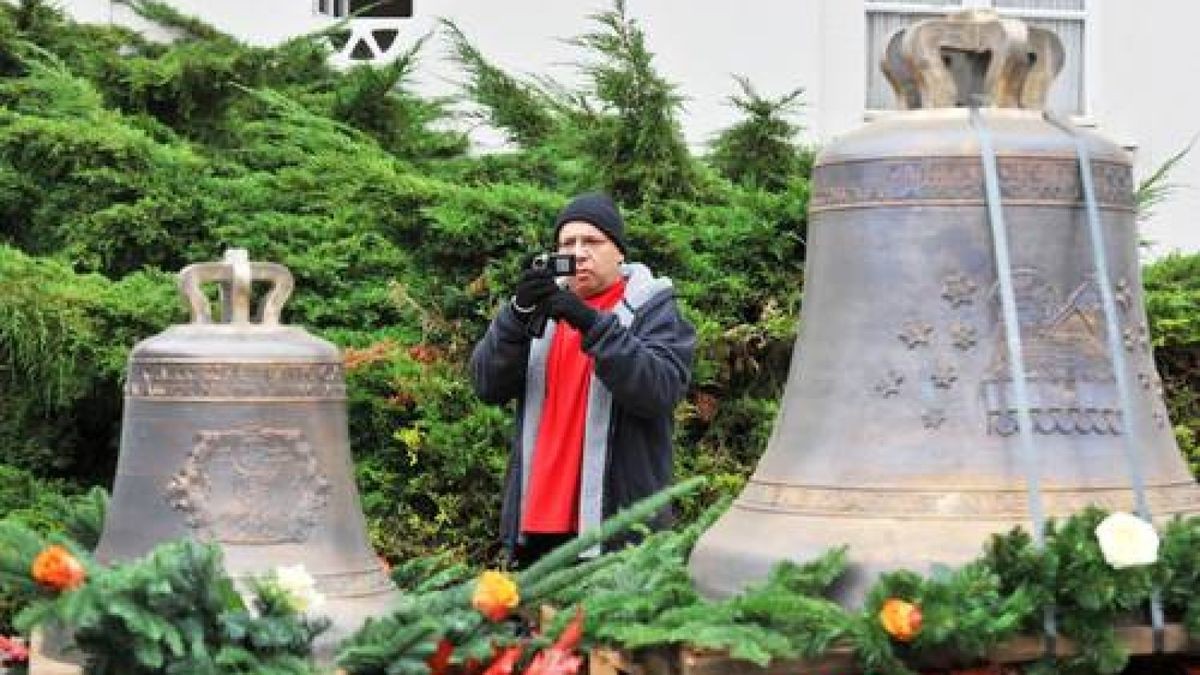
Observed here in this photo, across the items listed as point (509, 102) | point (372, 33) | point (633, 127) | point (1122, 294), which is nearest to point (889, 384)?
point (1122, 294)

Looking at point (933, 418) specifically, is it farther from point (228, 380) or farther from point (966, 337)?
point (228, 380)

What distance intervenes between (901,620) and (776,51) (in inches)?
314

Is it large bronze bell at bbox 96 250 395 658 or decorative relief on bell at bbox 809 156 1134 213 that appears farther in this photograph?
large bronze bell at bbox 96 250 395 658

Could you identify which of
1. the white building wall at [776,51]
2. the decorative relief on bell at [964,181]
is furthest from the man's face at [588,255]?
the white building wall at [776,51]

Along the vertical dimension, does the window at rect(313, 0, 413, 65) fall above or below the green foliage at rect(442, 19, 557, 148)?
above

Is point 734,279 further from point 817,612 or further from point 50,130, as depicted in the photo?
point 817,612

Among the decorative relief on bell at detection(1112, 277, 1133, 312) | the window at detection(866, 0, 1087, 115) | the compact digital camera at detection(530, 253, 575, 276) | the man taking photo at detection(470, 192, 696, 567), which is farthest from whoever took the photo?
the window at detection(866, 0, 1087, 115)

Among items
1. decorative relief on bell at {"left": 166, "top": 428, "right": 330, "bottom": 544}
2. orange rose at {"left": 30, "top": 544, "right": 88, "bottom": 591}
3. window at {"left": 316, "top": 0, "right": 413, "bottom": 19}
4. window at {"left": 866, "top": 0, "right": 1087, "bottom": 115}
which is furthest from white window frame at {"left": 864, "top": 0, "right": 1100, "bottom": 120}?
orange rose at {"left": 30, "top": 544, "right": 88, "bottom": 591}

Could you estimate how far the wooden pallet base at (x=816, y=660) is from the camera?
3371mm

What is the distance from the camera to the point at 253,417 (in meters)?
4.20

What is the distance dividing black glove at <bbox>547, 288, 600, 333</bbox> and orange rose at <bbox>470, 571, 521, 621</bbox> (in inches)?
61.3

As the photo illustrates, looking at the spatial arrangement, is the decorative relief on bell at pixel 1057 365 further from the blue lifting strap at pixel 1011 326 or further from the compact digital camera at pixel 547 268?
the compact digital camera at pixel 547 268

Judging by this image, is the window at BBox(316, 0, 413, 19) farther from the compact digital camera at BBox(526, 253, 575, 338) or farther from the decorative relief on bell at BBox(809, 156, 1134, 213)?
the decorative relief on bell at BBox(809, 156, 1134, 213)

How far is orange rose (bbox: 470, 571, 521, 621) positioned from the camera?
362cm
